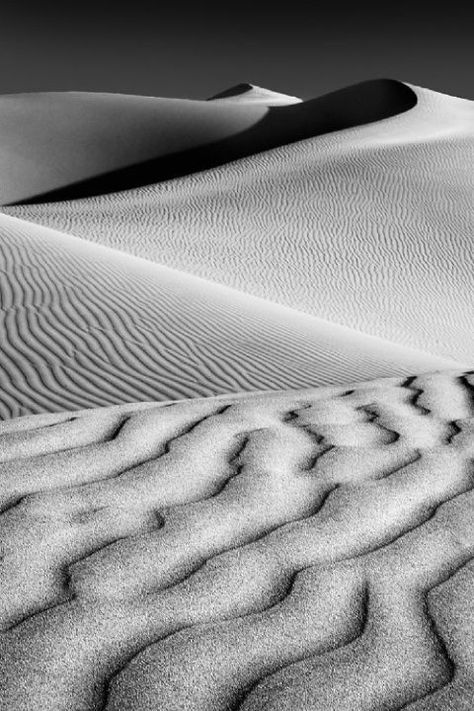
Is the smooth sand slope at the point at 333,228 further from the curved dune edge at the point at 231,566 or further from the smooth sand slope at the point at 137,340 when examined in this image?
the curved dune edge at the point at 231,566

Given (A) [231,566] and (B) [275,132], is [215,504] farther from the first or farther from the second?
(B) [275,132]

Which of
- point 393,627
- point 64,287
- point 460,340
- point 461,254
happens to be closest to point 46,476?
point 393,627

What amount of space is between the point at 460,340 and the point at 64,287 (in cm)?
667

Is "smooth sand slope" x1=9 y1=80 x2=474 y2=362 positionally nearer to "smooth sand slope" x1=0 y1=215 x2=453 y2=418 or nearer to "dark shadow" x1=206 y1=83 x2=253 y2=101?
"smooth sand slope" x1=0 y1=215 x2=453 y2=418

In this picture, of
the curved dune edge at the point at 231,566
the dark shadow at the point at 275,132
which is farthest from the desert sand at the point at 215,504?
the dark shadow at the point at 275,132

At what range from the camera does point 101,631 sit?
195cm

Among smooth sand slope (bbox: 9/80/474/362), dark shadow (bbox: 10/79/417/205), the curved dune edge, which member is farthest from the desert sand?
dark shadow (bbox: 10/79/417/205)

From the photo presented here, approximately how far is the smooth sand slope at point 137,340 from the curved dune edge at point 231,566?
262 centimetres

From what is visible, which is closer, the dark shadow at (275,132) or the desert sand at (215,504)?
the desert sand at (215,504)

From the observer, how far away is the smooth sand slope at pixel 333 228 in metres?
15.3

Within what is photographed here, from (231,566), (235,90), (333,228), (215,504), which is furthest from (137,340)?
(235,90)

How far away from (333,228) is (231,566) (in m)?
18.6

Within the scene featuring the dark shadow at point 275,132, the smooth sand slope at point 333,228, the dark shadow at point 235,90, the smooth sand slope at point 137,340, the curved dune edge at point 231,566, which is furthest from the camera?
the dark shadow at point 235,90

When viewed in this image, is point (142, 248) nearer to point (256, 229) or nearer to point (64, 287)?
point (256, 229)
